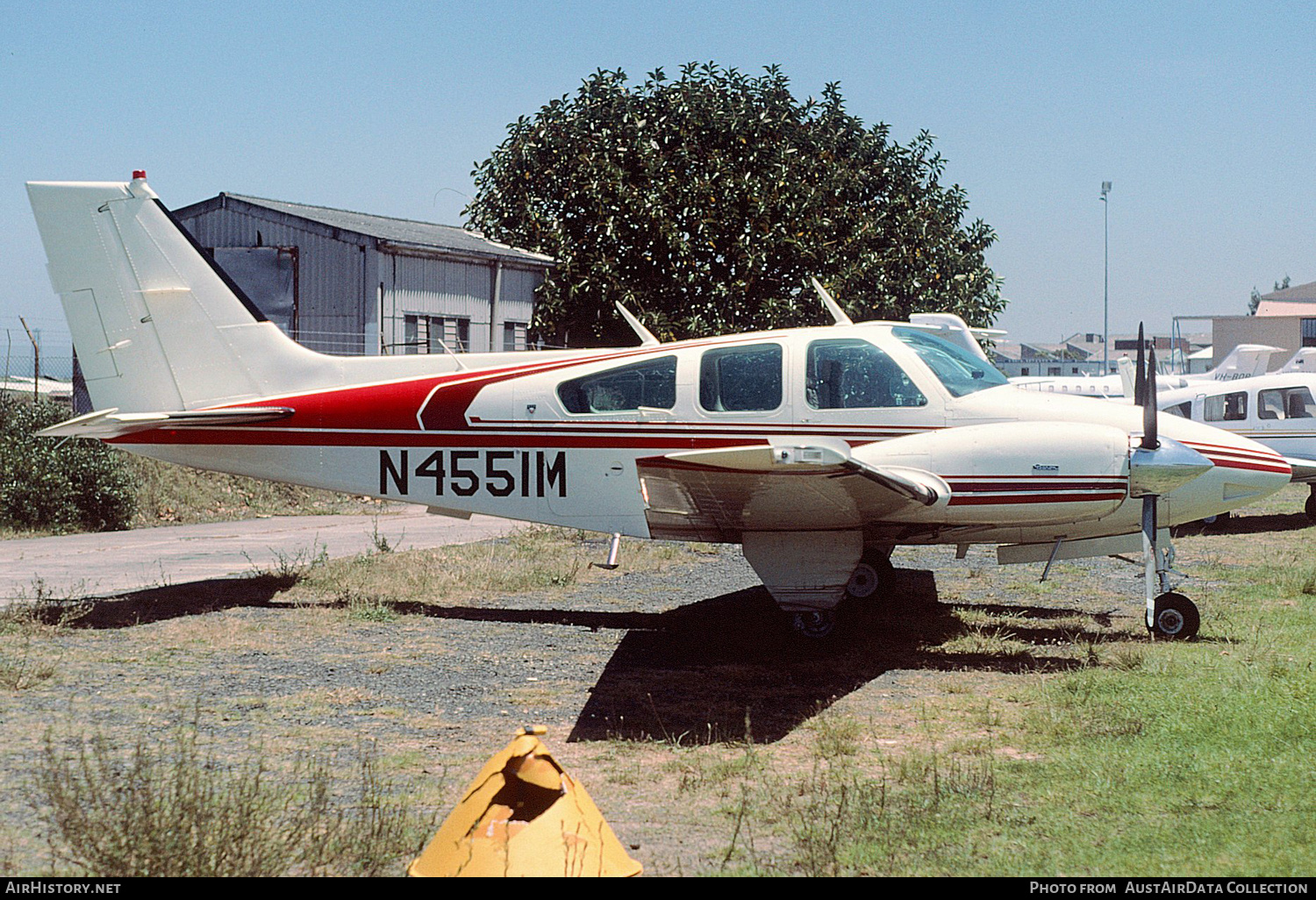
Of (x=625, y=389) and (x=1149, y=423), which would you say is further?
(x=625, y=389)

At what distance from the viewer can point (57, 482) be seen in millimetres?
16781

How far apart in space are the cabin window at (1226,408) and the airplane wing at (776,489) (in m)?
12.1

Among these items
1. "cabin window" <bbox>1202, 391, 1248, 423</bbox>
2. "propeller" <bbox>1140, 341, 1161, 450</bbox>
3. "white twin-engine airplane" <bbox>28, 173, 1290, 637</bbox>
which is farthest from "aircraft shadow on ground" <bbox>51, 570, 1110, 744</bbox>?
"cabin window" <bbox>1202, 391, 1248, 423</bbox>

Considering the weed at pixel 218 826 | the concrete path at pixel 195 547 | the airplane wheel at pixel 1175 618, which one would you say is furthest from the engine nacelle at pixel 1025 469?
the concrete path at pixel 195 547

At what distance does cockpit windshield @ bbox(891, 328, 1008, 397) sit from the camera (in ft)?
30.9

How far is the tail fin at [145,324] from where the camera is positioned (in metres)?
10.8

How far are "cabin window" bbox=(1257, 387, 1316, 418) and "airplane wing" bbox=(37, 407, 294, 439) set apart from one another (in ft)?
49.3

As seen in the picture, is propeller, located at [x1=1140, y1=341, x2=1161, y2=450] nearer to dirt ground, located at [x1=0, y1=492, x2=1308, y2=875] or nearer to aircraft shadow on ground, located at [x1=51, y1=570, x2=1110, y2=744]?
dirt ground, located at [x1=0, y1=492, x2=1308, y2=875]

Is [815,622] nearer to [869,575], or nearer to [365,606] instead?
[869,575]

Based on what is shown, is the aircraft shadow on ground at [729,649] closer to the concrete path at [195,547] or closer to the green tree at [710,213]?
the concrete path at [195,547]

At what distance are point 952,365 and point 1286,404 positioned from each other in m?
11.5

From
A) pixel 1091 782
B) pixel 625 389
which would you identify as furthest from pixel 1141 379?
pixel 1091 782
